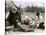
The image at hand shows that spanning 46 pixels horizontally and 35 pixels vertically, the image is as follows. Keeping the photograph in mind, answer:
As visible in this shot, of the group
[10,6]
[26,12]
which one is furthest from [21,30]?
[10,6]

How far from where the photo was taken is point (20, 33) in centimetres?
124

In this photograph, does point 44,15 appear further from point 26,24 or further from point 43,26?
point 26,24

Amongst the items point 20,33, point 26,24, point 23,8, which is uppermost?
point 23,8

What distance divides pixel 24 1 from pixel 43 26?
1.51ft

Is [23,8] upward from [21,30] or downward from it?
upward

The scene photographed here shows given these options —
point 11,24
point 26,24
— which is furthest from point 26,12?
point 11,24

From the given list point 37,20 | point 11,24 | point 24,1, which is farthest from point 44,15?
point 11,24

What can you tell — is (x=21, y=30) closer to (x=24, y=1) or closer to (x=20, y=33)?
(x=20, y=33)

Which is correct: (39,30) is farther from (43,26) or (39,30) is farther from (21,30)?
(21,30)

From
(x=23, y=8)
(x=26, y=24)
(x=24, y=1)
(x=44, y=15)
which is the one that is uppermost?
(x=24, y=1)

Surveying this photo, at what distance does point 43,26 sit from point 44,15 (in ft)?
0.54

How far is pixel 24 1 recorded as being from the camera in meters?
1.25

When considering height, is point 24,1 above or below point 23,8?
above

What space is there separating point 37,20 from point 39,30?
15 centimetres
